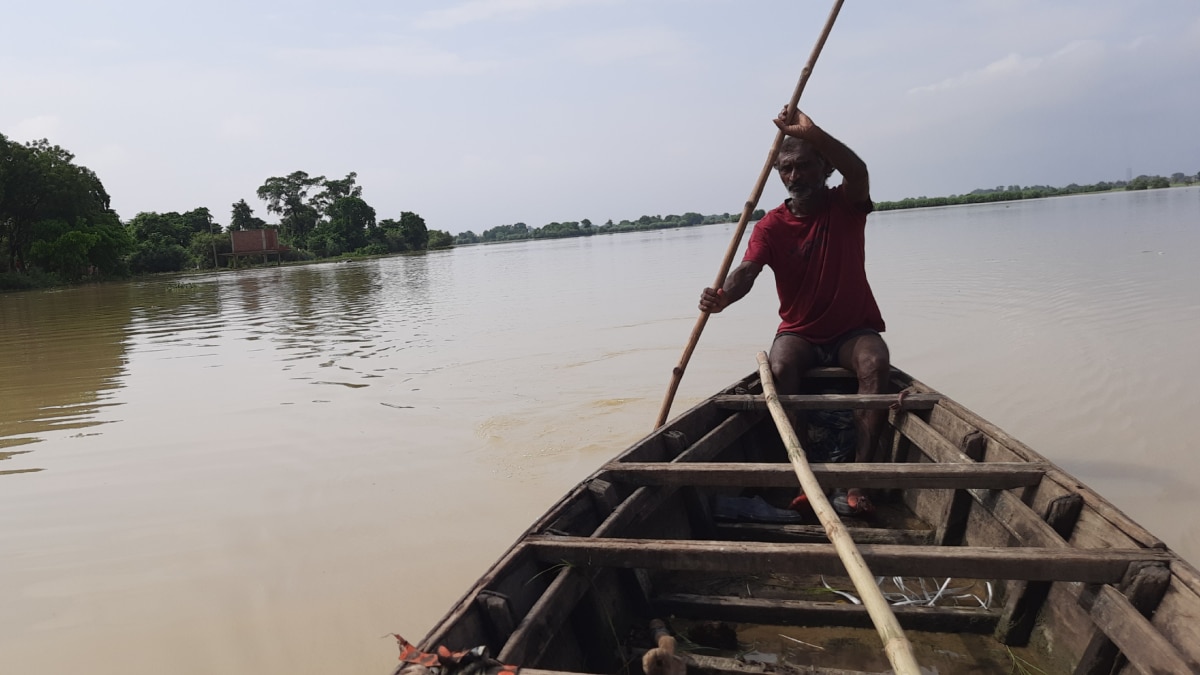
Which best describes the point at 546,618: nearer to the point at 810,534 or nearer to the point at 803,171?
the point at 810,534

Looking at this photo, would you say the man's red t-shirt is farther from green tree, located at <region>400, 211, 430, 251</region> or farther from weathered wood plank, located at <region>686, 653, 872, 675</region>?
green tree, located at <region>400, 211, 430, 251</region>

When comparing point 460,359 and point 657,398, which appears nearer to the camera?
point 657,398

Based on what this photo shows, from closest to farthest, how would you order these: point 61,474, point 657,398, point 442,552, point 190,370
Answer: point 442,552
point 61,474
point 657,398
point 190,370

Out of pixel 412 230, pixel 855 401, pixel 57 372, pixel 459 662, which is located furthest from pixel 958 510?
pixel 412 230

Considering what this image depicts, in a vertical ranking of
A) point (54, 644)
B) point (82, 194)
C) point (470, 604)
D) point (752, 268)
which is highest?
point (82, 194)

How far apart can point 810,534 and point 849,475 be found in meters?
0.51

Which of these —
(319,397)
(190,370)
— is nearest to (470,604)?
(319,397)

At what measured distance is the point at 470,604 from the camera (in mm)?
1565

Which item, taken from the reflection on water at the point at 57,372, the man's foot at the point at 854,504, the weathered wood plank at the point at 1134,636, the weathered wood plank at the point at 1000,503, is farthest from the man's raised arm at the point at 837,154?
the reflection on water at the point at 57,372

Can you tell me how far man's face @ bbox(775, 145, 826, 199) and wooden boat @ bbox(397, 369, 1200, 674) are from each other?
51.5 inches

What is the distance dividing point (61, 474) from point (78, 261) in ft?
111

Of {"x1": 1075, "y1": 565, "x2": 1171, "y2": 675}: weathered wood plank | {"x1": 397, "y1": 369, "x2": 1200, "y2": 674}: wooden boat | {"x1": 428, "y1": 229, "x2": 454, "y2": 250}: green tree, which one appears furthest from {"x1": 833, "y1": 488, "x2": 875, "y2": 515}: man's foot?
{"x1": 428, "y1": 229, "x2": 454, "y2": 250}: green tree

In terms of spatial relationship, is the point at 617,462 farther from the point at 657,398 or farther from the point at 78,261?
the point at 78,261

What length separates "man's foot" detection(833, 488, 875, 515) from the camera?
9.90 ft
